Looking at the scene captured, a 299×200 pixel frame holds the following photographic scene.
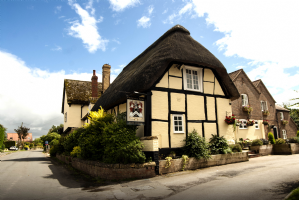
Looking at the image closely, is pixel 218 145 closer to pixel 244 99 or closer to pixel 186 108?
pixel 186 108

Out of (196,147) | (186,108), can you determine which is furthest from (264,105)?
(196,147)

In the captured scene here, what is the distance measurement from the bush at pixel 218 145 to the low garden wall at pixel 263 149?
175 inches

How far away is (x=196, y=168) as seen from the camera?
972cm

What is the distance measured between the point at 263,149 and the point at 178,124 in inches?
315

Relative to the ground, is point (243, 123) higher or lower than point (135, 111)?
lower

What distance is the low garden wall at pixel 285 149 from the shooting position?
48.0ft

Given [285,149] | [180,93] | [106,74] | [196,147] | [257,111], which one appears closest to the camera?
[196,147]

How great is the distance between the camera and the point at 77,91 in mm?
24047

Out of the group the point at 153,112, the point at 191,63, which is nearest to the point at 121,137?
the point at 153,112

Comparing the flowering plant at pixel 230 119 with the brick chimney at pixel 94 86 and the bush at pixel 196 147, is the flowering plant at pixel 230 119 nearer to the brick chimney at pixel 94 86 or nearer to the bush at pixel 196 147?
the bush at pixel 196 147

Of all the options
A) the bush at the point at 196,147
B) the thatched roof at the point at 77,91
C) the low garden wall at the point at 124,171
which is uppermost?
the thatched roof at the point at 77,91

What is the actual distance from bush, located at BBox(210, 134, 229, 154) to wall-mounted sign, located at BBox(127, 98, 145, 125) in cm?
433

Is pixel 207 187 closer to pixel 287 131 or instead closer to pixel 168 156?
pixel 168 156

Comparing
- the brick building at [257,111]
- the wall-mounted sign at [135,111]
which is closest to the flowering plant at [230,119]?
the wall-mounted sign at [135,111]
